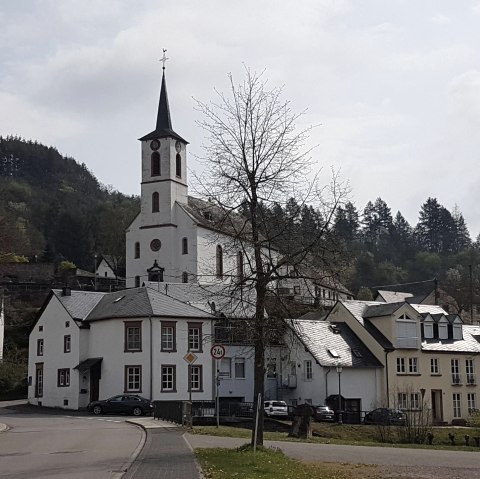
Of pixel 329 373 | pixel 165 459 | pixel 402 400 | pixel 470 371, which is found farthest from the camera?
pixel 470 371

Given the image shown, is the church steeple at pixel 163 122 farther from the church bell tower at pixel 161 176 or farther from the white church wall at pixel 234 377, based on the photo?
the white church wall at pixel 234 377

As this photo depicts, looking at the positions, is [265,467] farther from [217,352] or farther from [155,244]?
[155,244]

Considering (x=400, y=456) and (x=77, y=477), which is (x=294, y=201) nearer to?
(x=400, y=456)

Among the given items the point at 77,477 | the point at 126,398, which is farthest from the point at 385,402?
the point at 77,477

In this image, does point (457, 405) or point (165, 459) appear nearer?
point (165, 459)

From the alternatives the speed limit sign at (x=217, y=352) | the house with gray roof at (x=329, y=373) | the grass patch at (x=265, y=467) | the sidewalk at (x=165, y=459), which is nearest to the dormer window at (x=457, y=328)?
the house with gray roof at (x=329, y=373)

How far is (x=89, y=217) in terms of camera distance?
128 m

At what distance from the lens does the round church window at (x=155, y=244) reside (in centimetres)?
8275

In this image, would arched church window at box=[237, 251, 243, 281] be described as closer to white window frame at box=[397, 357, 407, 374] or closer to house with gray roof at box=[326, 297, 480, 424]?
house with gray roof at box=[326, 297, 480, 424]

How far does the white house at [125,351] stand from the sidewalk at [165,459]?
22078 millimetres

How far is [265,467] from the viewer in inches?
653

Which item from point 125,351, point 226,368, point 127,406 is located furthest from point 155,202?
point 127,406

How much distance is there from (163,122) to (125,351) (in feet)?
134

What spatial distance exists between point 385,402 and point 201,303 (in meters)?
14.4
